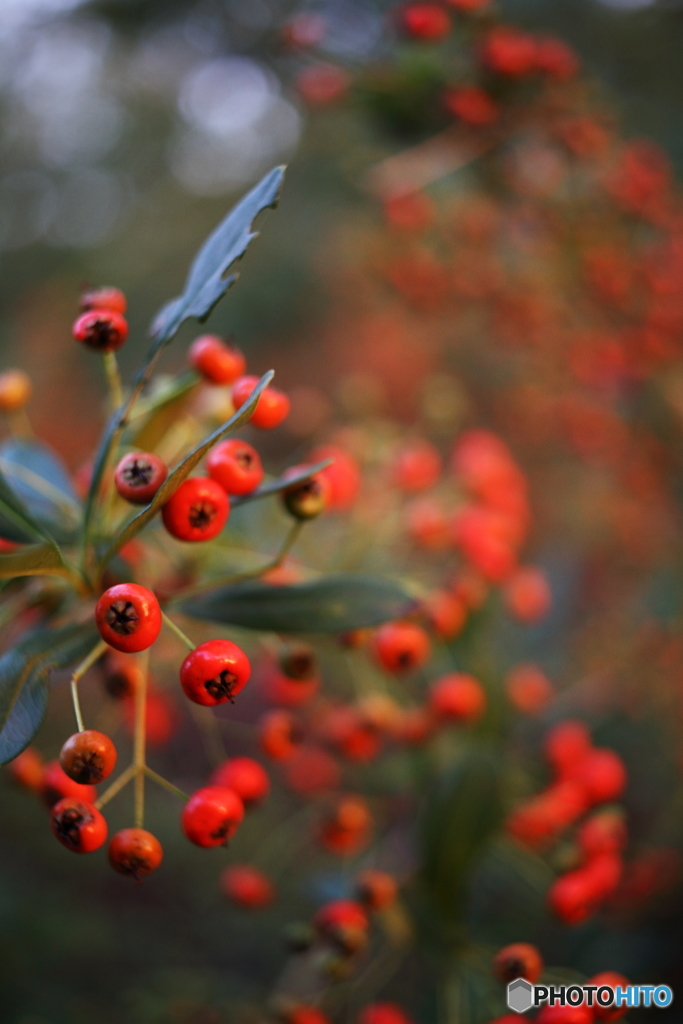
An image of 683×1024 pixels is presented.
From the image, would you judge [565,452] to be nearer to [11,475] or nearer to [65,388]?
[11,475]

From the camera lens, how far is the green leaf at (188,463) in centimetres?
52

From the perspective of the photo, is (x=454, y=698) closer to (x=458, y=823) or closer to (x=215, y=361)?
(x=458, y=823)

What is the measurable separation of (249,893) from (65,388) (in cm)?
522

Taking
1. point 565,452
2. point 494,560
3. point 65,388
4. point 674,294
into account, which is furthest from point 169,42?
point 65,388

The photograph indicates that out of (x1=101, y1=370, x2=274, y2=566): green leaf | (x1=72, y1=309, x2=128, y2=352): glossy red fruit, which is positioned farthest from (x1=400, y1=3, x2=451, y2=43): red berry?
(x1=101, y1=370, x2=274, y2=566): green leaf

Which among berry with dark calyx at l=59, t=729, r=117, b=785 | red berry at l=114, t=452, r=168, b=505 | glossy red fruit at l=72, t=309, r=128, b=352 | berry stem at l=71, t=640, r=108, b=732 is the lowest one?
berry with dark calyx at l=59, t=729, r=117, b=785

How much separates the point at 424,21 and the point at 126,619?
1.26 meters

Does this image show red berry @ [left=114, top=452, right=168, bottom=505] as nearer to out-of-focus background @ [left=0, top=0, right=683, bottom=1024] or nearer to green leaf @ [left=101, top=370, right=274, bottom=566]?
green leaf @ [left=101, top=370, right=274, bottom=566]

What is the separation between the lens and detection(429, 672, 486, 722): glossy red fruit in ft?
3.26

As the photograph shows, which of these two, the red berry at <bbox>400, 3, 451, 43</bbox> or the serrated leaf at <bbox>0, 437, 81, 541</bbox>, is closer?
the serrated leaf at <bbox>0, 437, 81, 541</bbox>

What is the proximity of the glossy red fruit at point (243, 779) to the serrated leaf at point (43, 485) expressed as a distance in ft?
1.12

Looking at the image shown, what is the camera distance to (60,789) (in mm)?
695

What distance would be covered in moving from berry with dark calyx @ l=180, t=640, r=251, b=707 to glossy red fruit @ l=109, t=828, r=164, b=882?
0.48ft

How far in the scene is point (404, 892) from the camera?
1077 millimetres
